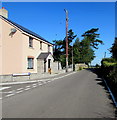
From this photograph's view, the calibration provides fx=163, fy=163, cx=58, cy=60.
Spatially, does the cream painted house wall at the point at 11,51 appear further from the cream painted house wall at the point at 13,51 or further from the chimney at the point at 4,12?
the chimney at the point at 4,12

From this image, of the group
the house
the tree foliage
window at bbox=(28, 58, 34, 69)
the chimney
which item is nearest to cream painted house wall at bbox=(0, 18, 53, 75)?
the house

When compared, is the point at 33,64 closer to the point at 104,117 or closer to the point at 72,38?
the point at 104,117

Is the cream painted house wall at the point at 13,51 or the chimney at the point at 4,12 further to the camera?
the chimney at the point at 4,12

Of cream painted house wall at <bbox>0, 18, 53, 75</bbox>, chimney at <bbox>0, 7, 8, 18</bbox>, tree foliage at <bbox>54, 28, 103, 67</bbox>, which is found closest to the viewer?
cream painted house wall at <bbox>0, 18, 53, 75</bbox>

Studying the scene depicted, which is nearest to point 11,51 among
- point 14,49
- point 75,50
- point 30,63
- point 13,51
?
point 13,51

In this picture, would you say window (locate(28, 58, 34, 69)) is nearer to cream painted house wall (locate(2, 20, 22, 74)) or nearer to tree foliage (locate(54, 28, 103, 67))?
cream painted house wall (locate(2, 20, 22, 74))

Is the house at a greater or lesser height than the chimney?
lesser

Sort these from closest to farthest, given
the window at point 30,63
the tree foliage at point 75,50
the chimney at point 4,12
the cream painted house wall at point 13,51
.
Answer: the cream painted house wall at point 13,51 → the window at point 30,63 → the chimney at point 4,12 → the tree foliage at point 75,50

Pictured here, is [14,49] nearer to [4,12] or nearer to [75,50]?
[4,12]

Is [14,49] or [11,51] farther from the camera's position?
[14,49]

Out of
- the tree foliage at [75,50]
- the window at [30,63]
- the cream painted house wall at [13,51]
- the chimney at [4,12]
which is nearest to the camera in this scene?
the cream painted house wall at [13,51]

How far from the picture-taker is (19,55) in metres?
20.6

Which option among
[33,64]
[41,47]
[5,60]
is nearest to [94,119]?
[5,60]

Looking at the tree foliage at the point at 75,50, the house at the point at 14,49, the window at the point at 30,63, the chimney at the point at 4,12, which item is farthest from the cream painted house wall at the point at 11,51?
the tree foliage at the point at 75,50
